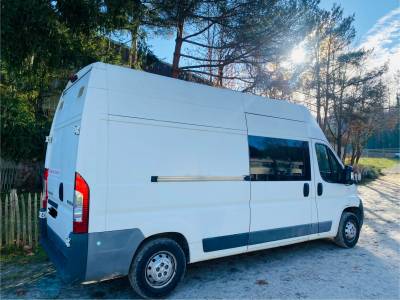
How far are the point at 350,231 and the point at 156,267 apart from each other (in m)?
4.26

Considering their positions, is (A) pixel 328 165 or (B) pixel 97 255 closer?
(B) pixel 97 255

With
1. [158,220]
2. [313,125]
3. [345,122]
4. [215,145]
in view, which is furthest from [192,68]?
[345,122]

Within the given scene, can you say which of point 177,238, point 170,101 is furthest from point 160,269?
point 170,101

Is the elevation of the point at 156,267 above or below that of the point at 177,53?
below

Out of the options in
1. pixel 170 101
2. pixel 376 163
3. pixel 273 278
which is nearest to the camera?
pixel 170 101

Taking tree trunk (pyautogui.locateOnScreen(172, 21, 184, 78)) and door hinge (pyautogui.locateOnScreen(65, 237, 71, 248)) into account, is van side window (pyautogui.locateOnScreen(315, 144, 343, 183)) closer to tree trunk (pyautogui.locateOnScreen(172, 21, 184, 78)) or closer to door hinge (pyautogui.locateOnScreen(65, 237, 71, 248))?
door hinge (pyautogui.locateOnScreen(65, 237, 71, 248))

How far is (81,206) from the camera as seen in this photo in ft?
11.4

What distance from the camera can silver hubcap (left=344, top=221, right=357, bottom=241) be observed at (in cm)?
639

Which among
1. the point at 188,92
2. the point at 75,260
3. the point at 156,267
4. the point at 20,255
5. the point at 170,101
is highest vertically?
the point at 188,92

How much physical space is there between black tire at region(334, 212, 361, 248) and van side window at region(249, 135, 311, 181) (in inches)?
56.7

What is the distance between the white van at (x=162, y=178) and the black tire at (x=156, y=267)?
13mm

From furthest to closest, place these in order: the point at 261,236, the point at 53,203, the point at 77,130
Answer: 1. the point at 261,236
2. the point at 53,203
3. the point at 77,130

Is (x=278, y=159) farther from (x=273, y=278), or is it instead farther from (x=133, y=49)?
(x=133, y=49)

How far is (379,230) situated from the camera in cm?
813
